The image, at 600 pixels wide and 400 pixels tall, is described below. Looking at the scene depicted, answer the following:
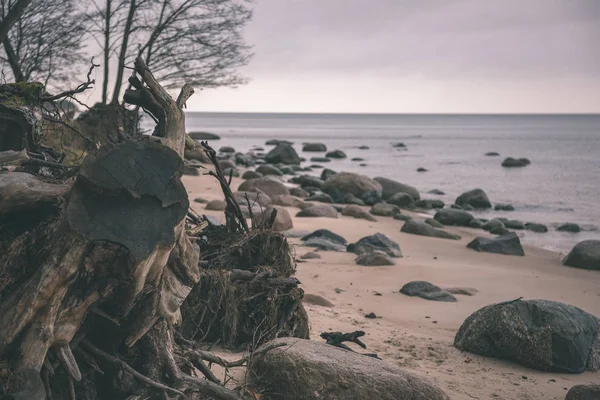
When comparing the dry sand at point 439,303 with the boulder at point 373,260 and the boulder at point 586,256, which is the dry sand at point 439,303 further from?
the boulder at point 586,256

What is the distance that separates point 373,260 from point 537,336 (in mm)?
4638

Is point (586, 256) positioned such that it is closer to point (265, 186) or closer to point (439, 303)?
point (439, 303)

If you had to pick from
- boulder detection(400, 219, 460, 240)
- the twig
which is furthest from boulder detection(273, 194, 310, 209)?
the twig

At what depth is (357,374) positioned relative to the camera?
4688 millimetres

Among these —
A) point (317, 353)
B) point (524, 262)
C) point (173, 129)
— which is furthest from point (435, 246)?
point (173, 129)

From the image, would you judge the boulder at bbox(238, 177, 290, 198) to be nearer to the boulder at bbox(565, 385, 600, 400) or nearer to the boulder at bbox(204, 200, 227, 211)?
the boulder at bbox(204, 200, 227, 211)

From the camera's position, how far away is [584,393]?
17.7ft

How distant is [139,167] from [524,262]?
11453 mm

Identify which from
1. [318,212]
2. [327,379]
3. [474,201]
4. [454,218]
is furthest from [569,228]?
[327,379]

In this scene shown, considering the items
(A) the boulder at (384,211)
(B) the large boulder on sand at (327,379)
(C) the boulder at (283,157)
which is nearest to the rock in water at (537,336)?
(B) the large boulder on sand at (327,379)

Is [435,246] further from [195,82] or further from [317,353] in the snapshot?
[317,353]

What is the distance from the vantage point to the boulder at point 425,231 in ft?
51.7

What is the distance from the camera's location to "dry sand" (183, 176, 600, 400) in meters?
6.23

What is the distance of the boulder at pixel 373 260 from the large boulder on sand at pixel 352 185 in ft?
39.6
